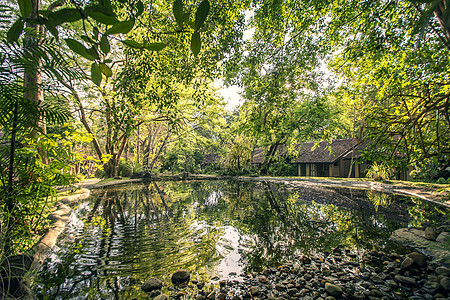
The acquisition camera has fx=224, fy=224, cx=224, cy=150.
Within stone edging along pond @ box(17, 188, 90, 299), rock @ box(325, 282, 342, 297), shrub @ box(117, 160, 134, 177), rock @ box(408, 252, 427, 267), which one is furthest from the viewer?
shrub @ box(117, 160, 134, 177)

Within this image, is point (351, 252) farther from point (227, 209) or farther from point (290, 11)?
point (290, 11)

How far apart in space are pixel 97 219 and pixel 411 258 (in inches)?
247

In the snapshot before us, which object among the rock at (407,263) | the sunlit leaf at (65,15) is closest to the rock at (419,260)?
the rock at (407,263)

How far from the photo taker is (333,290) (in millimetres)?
2576

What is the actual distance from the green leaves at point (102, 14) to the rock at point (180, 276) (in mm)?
2922

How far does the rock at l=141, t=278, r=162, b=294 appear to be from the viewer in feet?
8.84

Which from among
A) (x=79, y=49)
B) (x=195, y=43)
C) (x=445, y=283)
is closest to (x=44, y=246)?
(x=79, y=49)

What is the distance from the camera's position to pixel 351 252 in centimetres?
362

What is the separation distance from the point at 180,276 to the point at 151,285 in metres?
0.36

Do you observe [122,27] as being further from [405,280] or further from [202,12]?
[405,280]

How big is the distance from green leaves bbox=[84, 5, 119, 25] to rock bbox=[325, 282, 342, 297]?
320 cm

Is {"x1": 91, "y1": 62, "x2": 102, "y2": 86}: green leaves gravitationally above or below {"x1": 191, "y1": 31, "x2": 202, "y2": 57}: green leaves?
below

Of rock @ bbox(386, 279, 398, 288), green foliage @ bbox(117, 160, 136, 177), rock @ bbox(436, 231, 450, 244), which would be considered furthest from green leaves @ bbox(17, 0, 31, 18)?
green foliage @ bbox(117, 160, 136, 177)

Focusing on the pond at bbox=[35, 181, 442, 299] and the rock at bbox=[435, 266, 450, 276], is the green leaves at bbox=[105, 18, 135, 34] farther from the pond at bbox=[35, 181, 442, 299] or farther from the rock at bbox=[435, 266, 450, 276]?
the rock at bbox=[435, 266, 450, 276]
